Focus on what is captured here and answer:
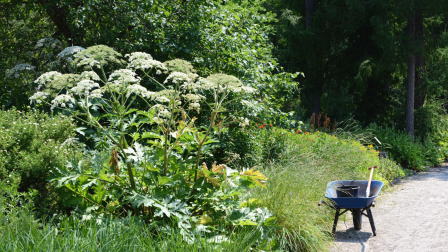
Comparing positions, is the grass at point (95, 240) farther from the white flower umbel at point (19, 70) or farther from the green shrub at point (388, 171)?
the green shrub at point (388, 171)

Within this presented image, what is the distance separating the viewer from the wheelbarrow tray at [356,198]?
3926 millimetres

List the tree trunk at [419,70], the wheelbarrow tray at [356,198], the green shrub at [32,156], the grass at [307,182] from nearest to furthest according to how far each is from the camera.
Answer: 1. the green shrub at [32,156]
2. the grass at [307,182]
3. the wheelbarrow tray at [356,198]
4. the tree trunk at [419,70]

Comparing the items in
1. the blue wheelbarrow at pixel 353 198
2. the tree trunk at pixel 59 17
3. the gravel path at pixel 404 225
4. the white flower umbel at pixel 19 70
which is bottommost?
the gravel path at pixel 404 225

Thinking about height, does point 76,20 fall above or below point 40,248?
above

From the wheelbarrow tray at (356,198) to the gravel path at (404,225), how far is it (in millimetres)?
456

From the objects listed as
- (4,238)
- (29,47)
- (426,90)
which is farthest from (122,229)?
(426,90)

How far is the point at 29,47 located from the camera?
631 cm

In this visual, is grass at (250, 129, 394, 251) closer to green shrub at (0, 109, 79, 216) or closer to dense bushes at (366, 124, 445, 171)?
green shrub at (0, 109, 79, 216)

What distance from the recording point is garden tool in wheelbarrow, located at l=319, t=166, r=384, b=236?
3950 millimetres

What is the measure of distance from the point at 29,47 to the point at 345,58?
35.5ft

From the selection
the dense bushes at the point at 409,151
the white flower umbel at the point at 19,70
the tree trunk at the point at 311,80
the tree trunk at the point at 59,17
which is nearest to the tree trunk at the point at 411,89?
the dense bushes at the point at 409,151

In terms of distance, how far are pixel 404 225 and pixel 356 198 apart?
1283 mm

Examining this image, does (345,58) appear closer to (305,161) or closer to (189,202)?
(305,161)

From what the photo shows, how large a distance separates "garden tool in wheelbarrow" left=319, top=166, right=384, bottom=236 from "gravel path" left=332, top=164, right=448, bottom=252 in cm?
20
